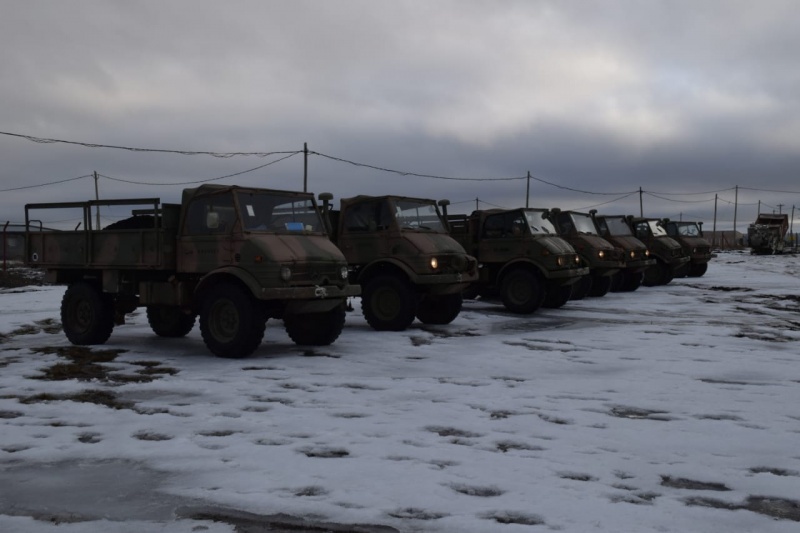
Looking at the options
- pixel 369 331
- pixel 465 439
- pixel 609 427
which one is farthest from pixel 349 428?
pixel 369 331

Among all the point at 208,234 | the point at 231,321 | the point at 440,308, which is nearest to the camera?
the point at 231,321

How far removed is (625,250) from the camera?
19.2 meters

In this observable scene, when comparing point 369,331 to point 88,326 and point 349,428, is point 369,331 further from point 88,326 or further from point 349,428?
point 349,428

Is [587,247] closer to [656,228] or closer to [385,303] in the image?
[656,228]

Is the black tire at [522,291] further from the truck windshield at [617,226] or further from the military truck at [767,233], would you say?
the military truck at [767,233]

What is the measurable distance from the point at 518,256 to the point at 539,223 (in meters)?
1.04

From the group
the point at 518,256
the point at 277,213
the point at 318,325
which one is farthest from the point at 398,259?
the point at 518,256

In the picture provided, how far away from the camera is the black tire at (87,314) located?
998 centimetres

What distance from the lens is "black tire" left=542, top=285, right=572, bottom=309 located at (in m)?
15.0

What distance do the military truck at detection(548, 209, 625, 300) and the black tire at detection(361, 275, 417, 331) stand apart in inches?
244

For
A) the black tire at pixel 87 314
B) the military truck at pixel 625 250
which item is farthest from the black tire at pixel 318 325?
the military truck at pixel 625 250

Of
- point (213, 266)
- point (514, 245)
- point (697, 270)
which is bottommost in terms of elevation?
Result: point (697, 270)

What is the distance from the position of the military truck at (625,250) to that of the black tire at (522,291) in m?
6.00

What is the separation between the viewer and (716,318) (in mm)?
13195
